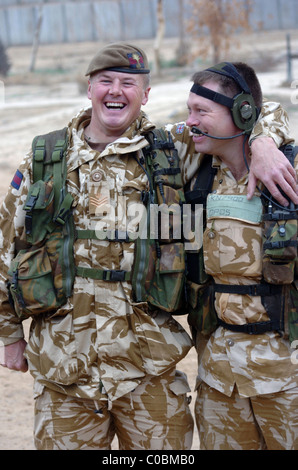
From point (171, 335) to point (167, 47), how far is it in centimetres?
2899

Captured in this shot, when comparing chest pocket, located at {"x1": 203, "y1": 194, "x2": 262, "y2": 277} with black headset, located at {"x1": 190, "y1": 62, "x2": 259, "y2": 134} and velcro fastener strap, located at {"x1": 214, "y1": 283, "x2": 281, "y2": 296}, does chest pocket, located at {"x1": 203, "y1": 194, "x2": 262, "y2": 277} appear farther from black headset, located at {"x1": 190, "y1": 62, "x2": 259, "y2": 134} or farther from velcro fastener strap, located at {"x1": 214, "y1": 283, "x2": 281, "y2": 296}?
black headset, located at {"x1": 190, "y1": 62, "x2": 259, "y2": 134}

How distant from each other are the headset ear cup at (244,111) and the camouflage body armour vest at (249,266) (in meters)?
0.20

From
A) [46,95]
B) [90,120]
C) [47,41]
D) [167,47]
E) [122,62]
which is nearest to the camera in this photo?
[122,62]

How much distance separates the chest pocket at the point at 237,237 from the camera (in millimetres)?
3088

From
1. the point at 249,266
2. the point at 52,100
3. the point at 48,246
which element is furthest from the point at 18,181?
the point at 52,100

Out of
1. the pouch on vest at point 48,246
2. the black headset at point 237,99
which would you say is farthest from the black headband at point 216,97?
the pouch on vest at point 48,246

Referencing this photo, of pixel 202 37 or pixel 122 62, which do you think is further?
pixel 202 37

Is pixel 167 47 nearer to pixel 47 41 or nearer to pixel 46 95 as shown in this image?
pixel 47 41

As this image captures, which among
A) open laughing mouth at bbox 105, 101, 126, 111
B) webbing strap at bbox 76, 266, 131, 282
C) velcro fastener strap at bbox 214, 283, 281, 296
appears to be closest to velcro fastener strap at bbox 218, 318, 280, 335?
velcro fastener strap at bbox 214, 283, 281, 296

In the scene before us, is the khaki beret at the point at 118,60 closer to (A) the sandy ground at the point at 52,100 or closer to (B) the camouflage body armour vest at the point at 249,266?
(B) the camouflage body armour vest at the point at 249,266

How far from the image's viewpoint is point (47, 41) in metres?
33.8

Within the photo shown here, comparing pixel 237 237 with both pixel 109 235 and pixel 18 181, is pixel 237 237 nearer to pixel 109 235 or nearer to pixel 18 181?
pixel 109 235
